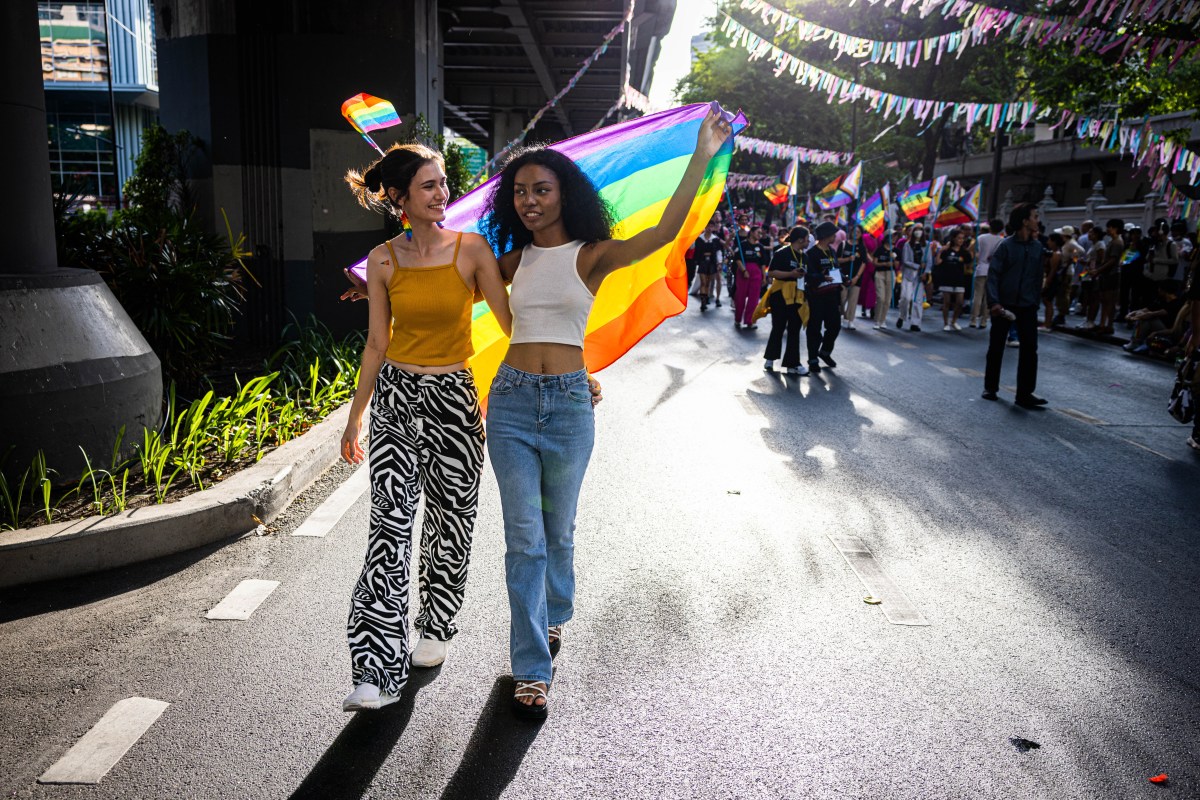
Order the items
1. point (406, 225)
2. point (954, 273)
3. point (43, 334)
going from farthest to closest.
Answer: point (954, 273) < point (43, 334) < point (406, 225)

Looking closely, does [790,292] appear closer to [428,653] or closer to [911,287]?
[911,287]

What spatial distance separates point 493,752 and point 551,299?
1.53 meters

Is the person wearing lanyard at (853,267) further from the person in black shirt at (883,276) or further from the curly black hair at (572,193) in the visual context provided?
the curly black hair at (572,193)

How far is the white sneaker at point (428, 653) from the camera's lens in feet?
12.9

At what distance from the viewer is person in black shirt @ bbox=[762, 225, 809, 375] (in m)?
12.4

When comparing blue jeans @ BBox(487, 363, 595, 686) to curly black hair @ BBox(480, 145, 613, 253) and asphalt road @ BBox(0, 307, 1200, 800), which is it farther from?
curly black hair @ BBox(480, 145, 613, 253)

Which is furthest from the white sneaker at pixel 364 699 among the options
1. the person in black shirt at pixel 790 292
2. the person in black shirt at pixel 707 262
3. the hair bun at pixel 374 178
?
the person in black shirt at pixel 707 262

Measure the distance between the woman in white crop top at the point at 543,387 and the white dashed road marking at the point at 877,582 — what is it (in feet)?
5.86

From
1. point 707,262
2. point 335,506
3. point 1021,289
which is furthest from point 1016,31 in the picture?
point 335,506

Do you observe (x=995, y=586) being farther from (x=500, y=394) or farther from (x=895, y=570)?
(x=500, y=394)

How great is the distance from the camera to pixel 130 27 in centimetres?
3878

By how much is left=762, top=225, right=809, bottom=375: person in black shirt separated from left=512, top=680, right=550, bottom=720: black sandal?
9383mm

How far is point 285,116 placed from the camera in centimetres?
1183

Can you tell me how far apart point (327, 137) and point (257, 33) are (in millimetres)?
1349
